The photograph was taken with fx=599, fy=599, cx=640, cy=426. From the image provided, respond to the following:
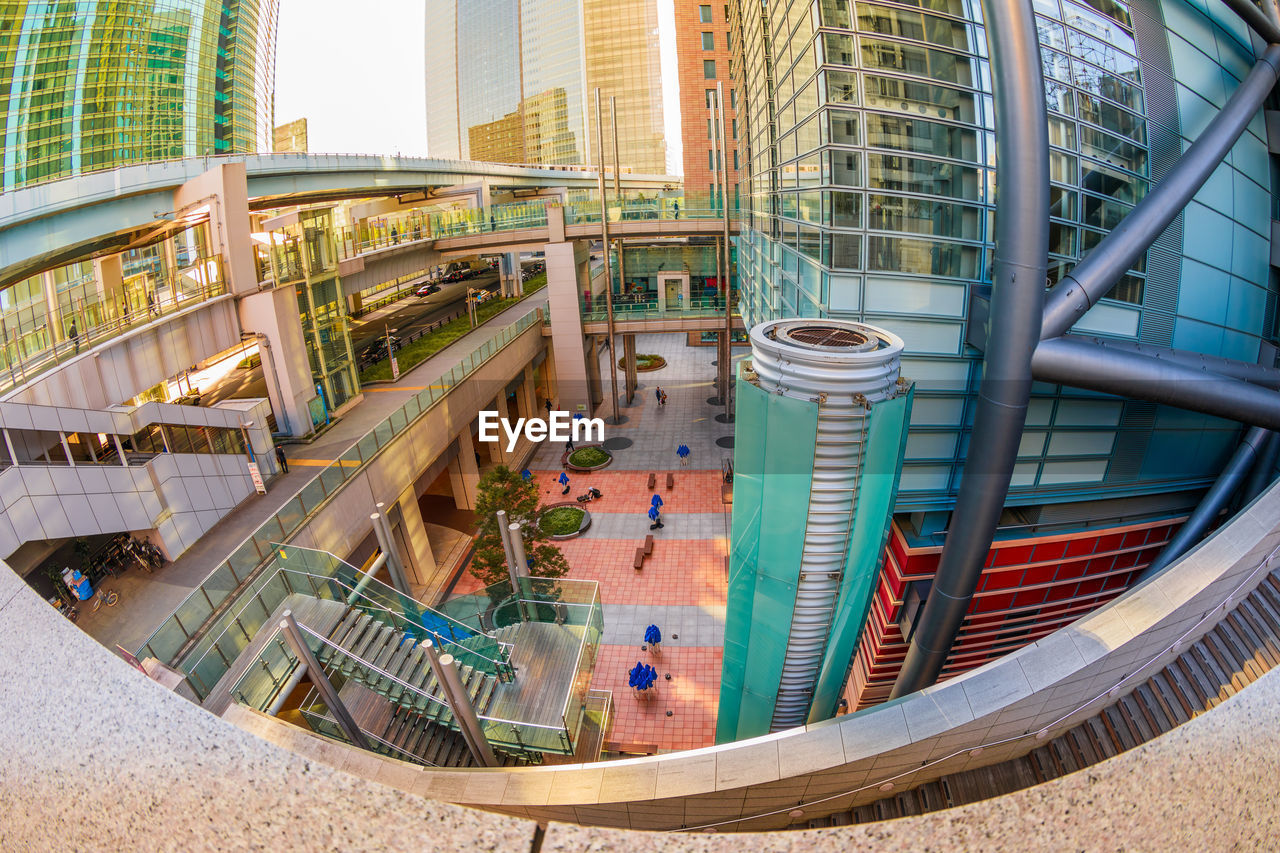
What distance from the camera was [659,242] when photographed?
3603cm

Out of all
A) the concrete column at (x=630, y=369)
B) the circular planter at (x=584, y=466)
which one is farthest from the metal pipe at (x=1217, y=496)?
the concrete column at (x=630, y=369)

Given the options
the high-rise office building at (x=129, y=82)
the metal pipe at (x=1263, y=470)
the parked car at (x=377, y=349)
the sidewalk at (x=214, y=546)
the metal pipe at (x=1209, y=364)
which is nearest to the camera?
the metal pipe at (x=1209, y=364)

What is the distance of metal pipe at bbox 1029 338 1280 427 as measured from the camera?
790 cm

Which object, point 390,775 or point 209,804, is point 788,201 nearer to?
point 390,775

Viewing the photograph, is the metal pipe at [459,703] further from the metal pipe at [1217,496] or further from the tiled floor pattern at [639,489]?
the tiled floor pattern at [639,489]

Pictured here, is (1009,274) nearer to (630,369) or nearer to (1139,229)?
(1139,229)

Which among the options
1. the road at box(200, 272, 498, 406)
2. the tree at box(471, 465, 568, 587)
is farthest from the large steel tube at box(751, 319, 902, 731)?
the road at box(200, 272, 498, 406)

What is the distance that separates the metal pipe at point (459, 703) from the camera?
810 cm

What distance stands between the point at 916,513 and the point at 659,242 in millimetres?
27772

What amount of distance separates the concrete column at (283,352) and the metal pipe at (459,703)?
440 inches

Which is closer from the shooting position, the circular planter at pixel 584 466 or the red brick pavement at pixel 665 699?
the red brick pavement at pixel 665 699

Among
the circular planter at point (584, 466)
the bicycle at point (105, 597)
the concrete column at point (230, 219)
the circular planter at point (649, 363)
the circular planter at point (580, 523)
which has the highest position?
the concrete column at point (230, 219)

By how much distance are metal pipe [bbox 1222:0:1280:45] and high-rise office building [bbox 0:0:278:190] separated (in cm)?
3151

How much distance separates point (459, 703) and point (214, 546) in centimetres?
710
